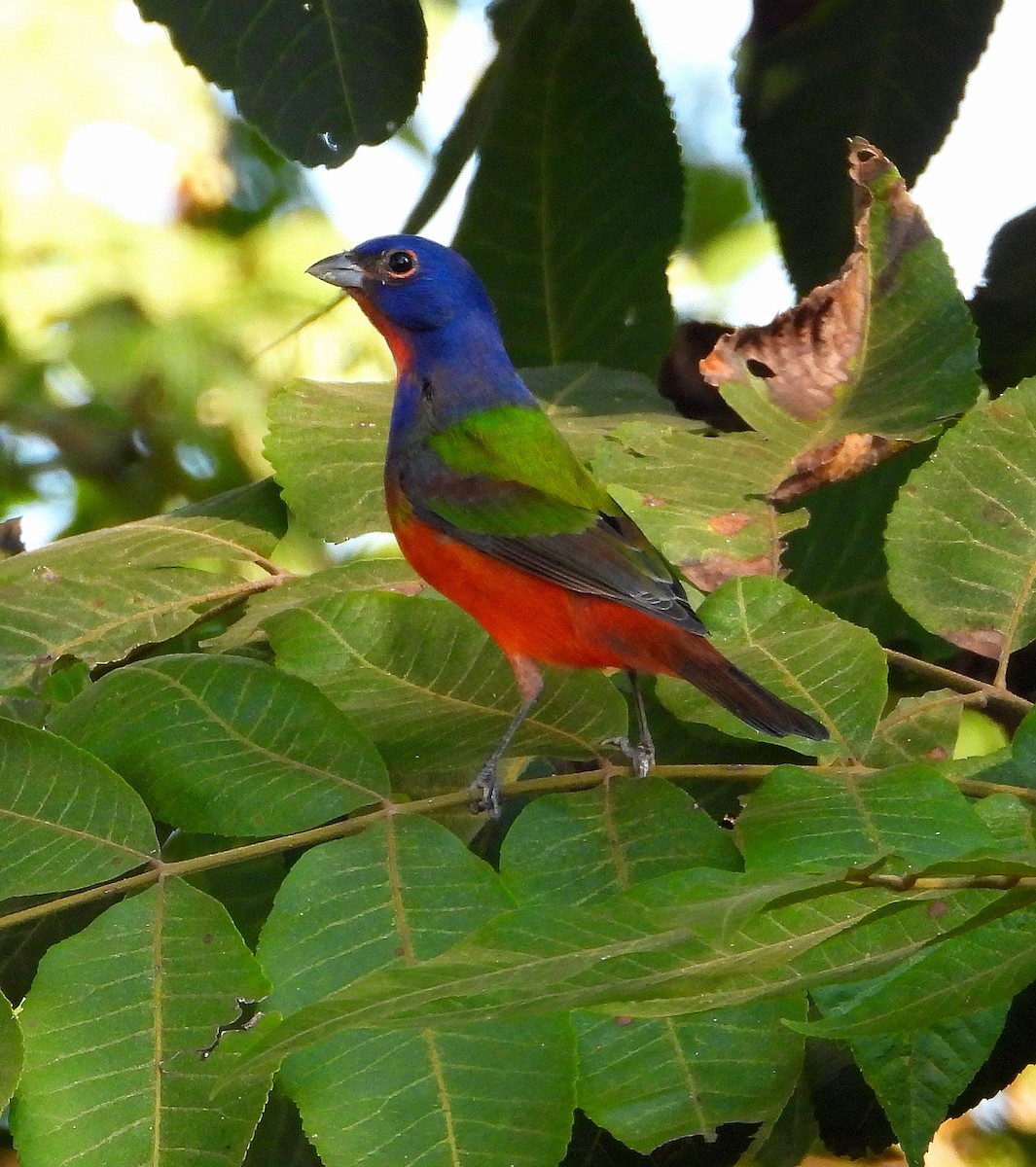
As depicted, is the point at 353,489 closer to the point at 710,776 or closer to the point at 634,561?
the point at 634,561

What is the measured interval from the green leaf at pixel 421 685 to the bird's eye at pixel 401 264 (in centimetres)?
129

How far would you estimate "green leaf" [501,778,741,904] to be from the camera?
1105 mm

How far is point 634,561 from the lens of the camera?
1748 mm

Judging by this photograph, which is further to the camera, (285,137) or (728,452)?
(285,137)

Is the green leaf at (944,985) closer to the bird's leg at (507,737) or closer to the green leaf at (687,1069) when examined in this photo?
the green leaf at (687,1069)

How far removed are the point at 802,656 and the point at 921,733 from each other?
0.15m

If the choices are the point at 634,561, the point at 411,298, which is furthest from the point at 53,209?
the point at 634,561

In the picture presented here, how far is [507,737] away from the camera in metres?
1.24

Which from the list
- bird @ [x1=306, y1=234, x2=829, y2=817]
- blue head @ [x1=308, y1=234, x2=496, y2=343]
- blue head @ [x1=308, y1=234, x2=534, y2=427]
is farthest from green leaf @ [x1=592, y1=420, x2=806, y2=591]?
blue head @ [x1=308, y1=234, x2=496, y2=343]

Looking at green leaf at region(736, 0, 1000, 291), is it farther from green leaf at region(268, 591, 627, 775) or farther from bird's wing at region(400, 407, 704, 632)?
green leaf at region(268, 591, 627, 775)

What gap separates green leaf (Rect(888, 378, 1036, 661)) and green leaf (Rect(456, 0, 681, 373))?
84 centimetres

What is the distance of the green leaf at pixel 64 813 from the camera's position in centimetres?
113

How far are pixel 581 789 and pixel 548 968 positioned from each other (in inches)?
15.8

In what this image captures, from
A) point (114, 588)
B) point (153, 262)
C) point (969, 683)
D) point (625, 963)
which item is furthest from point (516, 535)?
point (153, 262)
